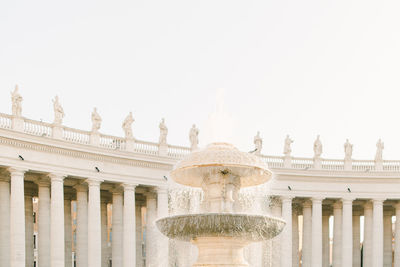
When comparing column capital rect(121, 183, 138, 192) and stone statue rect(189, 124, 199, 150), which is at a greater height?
stone statue rect(189, 124, 199, 150)

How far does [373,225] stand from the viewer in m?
78.6

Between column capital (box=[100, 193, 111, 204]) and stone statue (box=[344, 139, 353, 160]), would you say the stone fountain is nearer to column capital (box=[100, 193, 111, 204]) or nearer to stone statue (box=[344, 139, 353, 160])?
column capital (box=[100, 193, 111, 204])

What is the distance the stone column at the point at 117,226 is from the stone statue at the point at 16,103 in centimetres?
1540

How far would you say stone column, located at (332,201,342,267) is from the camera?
8075 cm

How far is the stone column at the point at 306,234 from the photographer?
8012 cm

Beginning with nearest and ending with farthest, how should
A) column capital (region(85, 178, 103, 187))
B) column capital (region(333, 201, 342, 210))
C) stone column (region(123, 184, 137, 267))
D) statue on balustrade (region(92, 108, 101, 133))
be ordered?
column capital (region(85, 178, 103, 187)) < statue on balustrade (region(92, 108, 101, 133)) < stone column (region(123, 184, 137, 267)) < column capital (region(333, 201, 342, 210))

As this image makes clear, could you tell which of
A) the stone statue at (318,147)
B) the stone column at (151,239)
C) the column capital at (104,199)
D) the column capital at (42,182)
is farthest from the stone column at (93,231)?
the stone statue at (318,147)

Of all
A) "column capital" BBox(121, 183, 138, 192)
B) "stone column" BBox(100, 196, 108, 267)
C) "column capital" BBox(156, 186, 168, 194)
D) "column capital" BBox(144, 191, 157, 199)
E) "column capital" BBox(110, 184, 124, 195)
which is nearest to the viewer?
"column capital" BBox(121, 183, 138, 192)

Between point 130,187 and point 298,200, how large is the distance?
23.9 m

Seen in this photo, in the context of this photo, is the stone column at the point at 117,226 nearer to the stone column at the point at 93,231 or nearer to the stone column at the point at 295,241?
the stone column at the point at 93,231

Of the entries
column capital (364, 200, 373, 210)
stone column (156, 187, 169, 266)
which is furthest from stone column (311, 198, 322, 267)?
stone column (156, 187, 169, 266)

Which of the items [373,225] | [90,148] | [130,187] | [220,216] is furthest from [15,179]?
[373,225]

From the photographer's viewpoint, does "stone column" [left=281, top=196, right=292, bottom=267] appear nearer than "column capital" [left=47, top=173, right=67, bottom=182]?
No

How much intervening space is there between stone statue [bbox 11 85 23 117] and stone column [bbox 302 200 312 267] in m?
38.6
